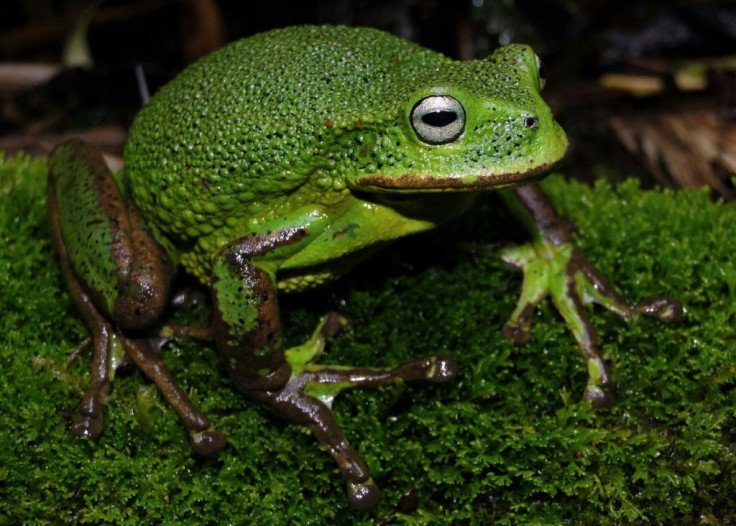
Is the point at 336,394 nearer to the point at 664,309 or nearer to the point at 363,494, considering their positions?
the point at 363,494

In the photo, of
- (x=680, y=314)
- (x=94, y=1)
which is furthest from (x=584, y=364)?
(x=94, y=1)

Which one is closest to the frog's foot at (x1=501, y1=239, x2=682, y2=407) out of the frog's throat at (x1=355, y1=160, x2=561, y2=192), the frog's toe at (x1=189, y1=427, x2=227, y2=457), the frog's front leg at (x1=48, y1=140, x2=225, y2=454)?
the frog's throat at (x1=355, y1=160, x2=561, y2=192)

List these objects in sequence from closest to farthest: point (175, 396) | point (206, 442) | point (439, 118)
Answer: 1. point (439, 118)
2. point (206, 442)
3. point (175, 396)

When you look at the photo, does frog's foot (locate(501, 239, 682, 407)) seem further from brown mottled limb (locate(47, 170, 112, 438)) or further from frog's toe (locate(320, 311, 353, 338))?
brown mottled limb (locate(47, 170, 112, 438))

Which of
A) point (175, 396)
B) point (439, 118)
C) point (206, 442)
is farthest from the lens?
point (175, 396)

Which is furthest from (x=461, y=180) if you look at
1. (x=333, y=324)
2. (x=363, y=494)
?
(x=363, y=494)

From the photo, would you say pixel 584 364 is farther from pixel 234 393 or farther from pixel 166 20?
pixel 166 20
